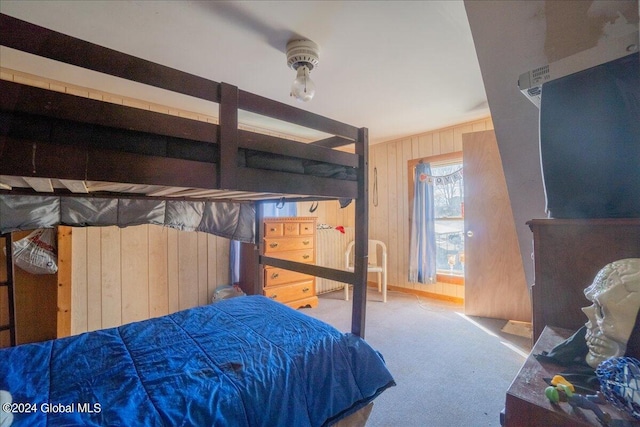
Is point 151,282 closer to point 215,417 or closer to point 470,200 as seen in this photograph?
point 215,417

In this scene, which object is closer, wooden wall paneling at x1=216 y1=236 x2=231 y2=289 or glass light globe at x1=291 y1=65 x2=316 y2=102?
glass light globe at x1=291 y1=65 x2=316 y2=102

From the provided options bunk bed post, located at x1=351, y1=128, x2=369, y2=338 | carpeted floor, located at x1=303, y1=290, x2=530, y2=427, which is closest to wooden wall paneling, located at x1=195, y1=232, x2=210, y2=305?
carpeted floor, located at x1=303, y1=290, x2=530, y2=427

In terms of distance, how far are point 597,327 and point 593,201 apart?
40 cm

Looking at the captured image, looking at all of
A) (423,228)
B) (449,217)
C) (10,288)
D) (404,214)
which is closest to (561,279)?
(423,228)

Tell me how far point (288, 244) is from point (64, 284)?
6.41ft

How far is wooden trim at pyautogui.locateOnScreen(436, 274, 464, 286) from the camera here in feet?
11.1

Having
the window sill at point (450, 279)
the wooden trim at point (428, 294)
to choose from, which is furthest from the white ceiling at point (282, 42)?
the wooden trim at point (428, 294)

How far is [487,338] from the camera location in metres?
2.41

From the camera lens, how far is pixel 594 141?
825mm

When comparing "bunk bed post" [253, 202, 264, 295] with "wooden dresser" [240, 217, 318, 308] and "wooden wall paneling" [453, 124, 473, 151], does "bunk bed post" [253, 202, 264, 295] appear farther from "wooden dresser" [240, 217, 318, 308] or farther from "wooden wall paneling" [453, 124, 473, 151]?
"wooden wall paneling" [453, 124, 473, 151]

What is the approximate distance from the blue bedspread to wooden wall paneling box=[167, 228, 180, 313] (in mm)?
1445

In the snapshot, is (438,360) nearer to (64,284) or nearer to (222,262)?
(222,262)

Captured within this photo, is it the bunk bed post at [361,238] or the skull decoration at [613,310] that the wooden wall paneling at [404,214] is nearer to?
the bunk bed post at [361,238]

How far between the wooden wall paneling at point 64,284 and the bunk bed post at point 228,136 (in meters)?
2.13
